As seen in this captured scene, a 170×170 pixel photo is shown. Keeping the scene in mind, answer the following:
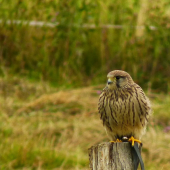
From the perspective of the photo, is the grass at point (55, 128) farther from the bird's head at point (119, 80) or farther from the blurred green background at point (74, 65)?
the bird's head at point (119, 80)

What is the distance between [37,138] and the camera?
4.91 m

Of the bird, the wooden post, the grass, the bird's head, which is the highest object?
the bird's head

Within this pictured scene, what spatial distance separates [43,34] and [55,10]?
2.52 ft

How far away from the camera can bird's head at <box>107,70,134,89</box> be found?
273cm

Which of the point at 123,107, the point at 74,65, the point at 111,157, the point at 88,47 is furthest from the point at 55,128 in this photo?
the point at 111,157

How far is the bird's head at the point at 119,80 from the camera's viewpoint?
2.73 metres

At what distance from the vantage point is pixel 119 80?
111 inches

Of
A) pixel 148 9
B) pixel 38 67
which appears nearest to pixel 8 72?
pixel 38 67

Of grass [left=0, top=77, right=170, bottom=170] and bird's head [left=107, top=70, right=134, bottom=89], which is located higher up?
bird's head [left=107, top=70, right=134, bottom=89]

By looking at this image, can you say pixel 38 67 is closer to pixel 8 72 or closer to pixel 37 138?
pixel 8 72

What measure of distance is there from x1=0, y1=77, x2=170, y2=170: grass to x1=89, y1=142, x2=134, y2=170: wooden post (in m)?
2.01

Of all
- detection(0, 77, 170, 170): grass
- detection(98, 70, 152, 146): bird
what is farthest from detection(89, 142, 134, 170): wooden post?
detection(0, 77, 170, 170): grass

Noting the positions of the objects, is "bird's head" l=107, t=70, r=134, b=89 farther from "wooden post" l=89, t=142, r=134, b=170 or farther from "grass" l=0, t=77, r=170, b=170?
"grass" l=0, t=77, r=170, b=170

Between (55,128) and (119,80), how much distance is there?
2.55 metres
